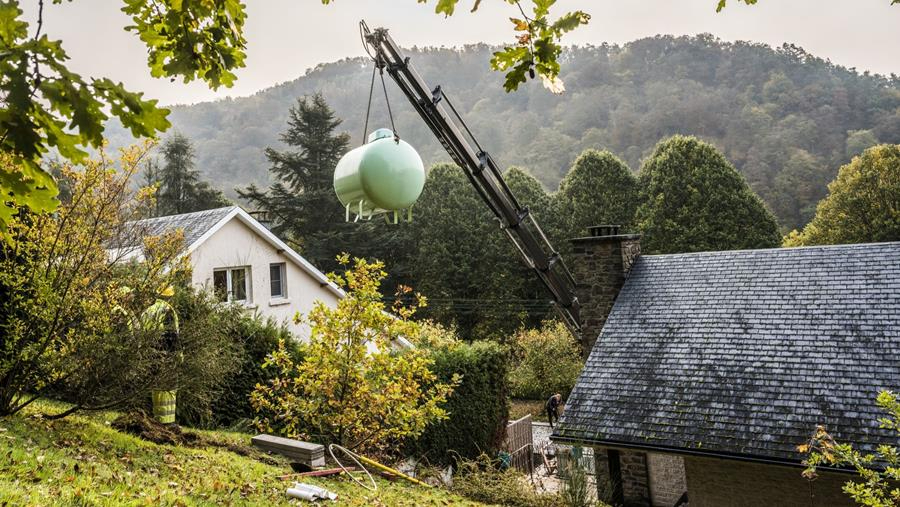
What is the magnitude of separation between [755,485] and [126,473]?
27.9 feet

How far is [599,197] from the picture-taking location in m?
33.0

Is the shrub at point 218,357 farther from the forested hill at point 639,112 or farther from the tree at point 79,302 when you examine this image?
the forested hill at point 639,112

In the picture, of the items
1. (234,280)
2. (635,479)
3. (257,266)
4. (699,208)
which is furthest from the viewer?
(699,208)

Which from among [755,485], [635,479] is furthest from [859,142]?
[755,485]

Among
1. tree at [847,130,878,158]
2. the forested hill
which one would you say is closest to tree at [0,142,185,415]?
the forested hill

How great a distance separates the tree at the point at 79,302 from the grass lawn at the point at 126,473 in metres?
0.51

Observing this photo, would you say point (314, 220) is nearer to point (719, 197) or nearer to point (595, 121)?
point (719, 197)

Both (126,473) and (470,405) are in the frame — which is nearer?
(126,473)

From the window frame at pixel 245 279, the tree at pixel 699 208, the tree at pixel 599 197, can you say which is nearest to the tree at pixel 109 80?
the window frame at pixel 245 279

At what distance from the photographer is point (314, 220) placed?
3441 centimetres

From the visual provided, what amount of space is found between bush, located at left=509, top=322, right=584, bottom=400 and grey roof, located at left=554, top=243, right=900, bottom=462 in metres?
12.5

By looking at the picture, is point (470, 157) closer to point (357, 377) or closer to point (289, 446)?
point (357, 377)

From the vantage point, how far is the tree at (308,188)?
3400 cm

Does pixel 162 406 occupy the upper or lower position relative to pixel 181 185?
lower
